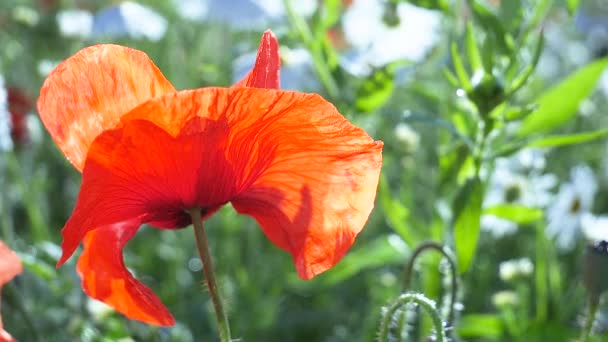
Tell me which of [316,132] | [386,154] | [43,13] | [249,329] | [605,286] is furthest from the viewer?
[43,13]

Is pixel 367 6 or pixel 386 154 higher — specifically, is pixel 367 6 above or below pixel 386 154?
above

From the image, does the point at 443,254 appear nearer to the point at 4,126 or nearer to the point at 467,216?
the point at 467,216

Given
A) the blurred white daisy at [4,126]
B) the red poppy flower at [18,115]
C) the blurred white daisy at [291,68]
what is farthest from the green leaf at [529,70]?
the red poppy flower at [18,115]

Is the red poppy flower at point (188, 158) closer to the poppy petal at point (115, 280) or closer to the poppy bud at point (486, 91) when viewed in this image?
the poppy petal at point (115, 280)

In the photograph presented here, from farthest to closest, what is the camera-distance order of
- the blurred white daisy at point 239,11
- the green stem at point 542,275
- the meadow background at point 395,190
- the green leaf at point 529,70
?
the blurred white daisy at point 239,11 → the green stem at point 542,275 → the meadow background at point 395,190 → the green leaf at point 529,70

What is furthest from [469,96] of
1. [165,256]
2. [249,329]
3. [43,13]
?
[43,13]

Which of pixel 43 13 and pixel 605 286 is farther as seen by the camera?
pixel 43 13

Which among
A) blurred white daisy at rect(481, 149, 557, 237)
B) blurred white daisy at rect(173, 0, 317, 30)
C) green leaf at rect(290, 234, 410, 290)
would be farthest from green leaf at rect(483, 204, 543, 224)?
blurred white daisy at rect(173, 0, 317, 30)

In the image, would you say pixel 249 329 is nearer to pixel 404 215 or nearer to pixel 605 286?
pixel 404 215
